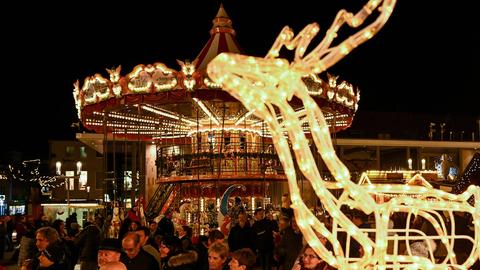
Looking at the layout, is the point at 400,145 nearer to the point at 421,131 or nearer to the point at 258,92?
the point at 421,131

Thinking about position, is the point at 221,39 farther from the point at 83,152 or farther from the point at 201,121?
the point at 83,152

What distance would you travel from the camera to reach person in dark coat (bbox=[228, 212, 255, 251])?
1084 centimetres

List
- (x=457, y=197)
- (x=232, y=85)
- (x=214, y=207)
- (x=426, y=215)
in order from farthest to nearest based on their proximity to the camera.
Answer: (x=214, y=207) < (x=426, y=215) < (x=457, y=197) < (x=232, y=85)

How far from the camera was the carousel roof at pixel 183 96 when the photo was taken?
649 inches

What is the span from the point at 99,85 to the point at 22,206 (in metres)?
51.0

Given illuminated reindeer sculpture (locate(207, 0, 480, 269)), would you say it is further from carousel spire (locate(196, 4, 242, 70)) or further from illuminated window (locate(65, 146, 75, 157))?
illuminated window (locate(65, 146, 75, 157))

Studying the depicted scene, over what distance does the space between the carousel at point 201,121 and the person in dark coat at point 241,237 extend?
5.69m

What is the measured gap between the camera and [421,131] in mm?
47250

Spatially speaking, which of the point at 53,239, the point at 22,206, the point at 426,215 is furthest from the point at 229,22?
the point at 22,206

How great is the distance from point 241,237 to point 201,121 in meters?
12.1

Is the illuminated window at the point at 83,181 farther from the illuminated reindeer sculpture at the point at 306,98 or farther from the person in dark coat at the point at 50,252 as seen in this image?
the illuminated reindeer sculpture at the point at 306,98

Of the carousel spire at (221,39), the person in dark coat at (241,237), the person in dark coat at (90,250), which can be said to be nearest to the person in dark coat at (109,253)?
the person in dark coat at (90,250)

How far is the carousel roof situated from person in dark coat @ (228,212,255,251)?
17.0 feet

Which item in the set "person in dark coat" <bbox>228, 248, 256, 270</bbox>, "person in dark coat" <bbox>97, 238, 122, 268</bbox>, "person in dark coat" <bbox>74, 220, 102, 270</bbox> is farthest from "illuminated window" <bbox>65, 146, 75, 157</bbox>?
"person in dark coat" <bbox>228, 248, 256, 270</bbox>
